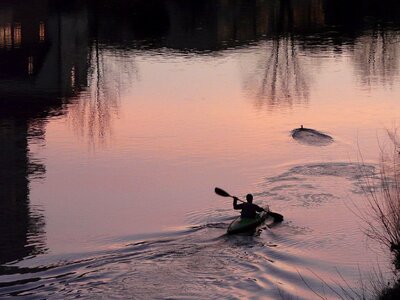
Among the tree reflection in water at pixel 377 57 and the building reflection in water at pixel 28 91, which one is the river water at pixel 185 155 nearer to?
the building reflection in water at pixel 28 91

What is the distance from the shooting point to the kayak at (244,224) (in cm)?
3147

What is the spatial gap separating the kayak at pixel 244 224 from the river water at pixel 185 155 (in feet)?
0.91

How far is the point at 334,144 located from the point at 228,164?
204 inches

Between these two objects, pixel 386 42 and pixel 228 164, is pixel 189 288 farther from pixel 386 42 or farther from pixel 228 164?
pixel 386 42

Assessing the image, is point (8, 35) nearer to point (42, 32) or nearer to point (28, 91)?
point (42, 32)

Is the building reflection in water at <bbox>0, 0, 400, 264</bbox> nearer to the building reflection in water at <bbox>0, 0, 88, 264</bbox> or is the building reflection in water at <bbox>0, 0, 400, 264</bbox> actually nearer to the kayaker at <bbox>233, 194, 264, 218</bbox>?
the building reflection in water at <bbox>0, 0, 88, 264</bbox>

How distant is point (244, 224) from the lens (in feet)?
104

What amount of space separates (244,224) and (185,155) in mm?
10102

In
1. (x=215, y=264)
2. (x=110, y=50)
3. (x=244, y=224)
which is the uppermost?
(x=110, y=50)

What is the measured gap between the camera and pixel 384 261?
28703 mm

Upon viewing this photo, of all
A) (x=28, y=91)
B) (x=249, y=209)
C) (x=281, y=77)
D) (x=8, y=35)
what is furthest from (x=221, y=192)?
(x=8, y=35)

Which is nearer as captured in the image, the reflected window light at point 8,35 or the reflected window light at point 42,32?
the reflected window light at point 8,35

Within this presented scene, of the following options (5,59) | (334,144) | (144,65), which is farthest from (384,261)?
(5,59)

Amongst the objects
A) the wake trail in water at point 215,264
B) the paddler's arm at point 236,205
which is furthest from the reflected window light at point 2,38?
the paddler's arm at point 236,205
